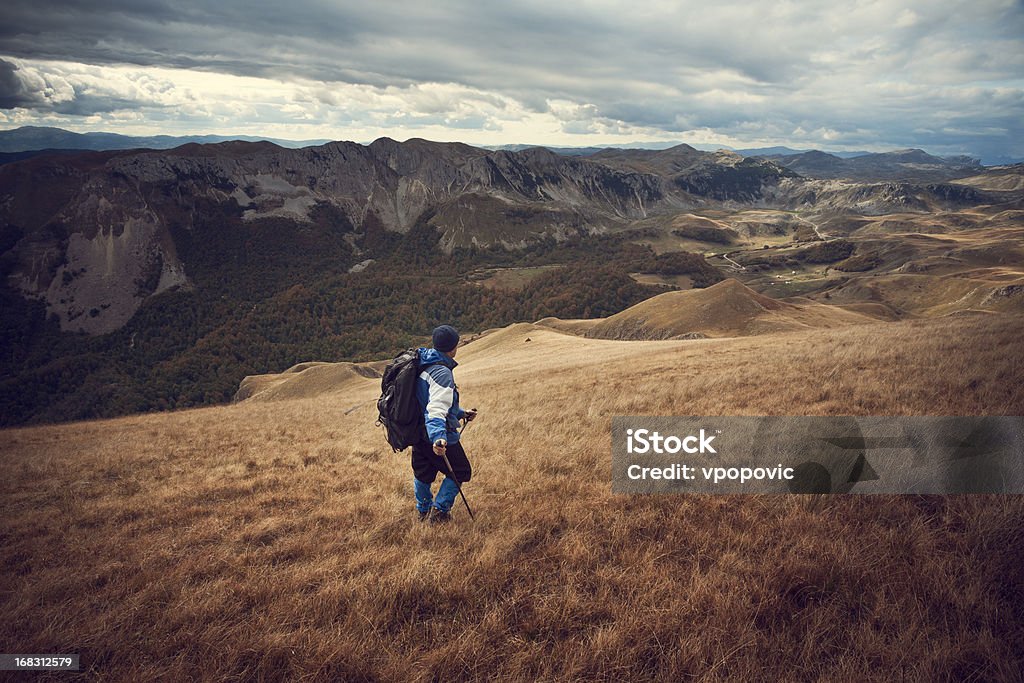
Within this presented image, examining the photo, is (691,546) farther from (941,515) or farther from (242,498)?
(242,498)

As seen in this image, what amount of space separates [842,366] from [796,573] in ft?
31.0

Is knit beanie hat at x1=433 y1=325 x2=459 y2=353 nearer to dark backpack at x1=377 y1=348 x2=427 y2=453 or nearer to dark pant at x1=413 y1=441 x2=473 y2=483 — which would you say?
dark backpack at x1=377 y1=348 x2=427 y2=453

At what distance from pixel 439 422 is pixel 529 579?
2.07 metres

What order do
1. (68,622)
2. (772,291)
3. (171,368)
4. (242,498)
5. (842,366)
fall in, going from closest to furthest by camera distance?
(68,622) < (242,498) < (842,366) < (772,291) < (171,368)

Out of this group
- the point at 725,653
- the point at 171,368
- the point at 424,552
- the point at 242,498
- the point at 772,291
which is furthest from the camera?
the point at 171,368

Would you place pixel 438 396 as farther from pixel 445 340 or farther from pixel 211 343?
pixel 211 343

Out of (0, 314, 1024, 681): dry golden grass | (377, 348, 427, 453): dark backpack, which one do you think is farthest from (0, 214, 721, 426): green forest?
(377, 348, 427, 453): dark backpack

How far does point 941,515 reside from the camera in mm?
4969

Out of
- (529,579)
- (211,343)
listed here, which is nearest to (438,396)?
(529,579)

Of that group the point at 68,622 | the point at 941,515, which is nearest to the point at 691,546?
the point at 941,515

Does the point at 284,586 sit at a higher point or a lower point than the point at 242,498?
higher

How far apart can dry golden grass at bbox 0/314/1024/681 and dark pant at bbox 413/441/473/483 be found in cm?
67

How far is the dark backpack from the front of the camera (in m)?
5.81

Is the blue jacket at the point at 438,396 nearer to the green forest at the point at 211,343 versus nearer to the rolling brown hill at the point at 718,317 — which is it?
the rolling brown hill at the point at 718,317
